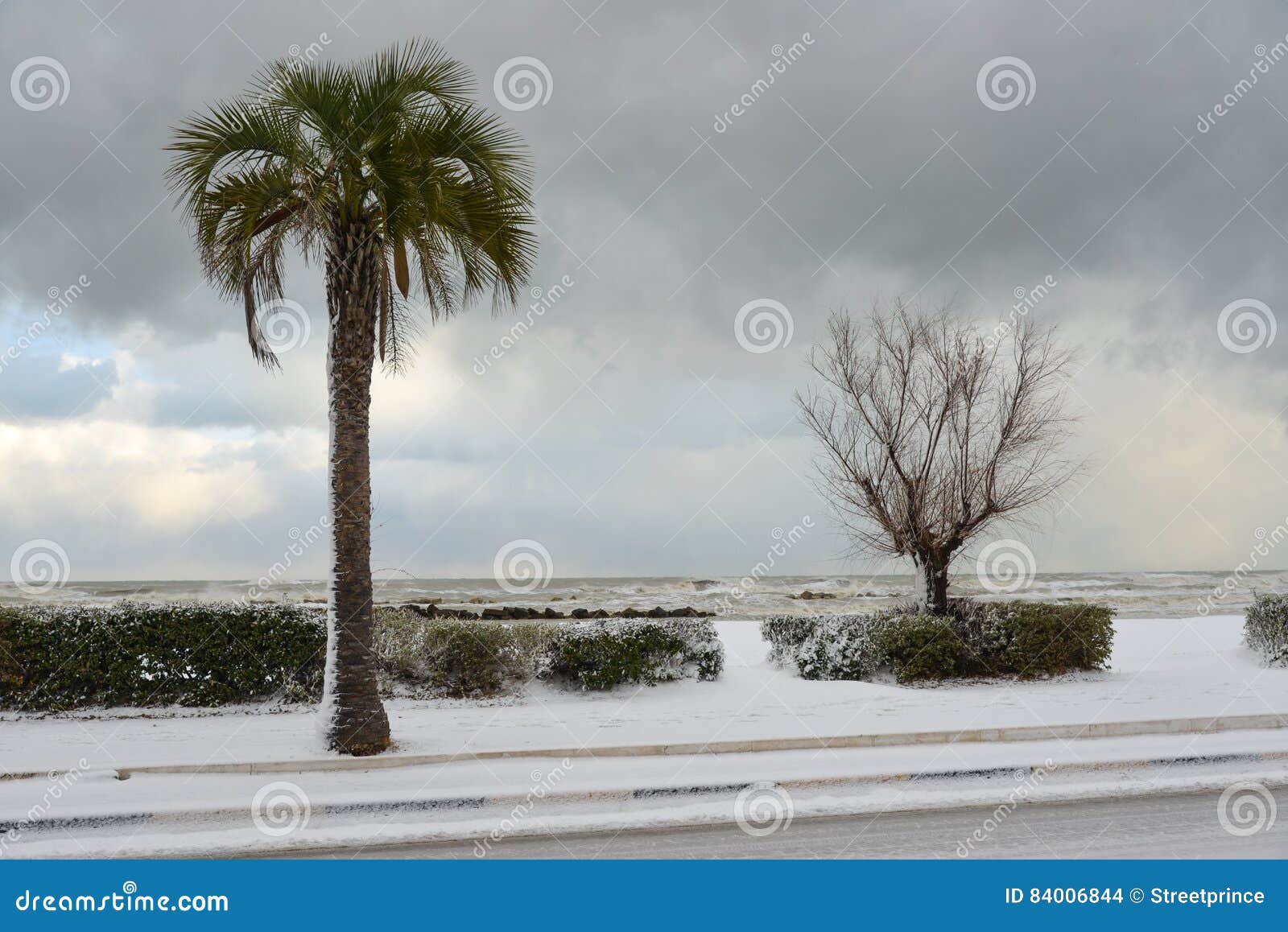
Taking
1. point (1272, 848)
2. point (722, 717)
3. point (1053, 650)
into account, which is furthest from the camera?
point (1053, 650)

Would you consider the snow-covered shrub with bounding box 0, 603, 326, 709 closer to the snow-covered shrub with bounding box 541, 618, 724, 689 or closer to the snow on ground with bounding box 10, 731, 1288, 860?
the snow-covered shrub with bounding box 541, 618, 724, 689

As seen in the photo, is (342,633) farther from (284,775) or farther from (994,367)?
(994,367)

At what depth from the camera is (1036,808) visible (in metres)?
7.65

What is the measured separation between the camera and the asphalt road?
633 cm

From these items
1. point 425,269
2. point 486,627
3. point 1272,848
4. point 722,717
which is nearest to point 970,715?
point 722,717

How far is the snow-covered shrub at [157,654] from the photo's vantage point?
1148cm

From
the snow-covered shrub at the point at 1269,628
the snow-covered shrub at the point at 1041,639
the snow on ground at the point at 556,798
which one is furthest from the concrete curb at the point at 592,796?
the snow-covered shrub at the point at 1269,628

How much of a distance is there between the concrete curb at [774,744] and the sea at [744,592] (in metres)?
25.1

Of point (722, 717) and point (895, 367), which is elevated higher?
point (895, 367)

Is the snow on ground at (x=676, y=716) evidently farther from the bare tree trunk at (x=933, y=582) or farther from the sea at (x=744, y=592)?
the sea at (x=744, y=592)

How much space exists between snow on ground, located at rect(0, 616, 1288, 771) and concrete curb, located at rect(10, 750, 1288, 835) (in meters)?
1.67

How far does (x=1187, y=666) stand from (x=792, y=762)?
11.3 meters

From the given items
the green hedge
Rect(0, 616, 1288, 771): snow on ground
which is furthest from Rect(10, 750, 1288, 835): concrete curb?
the green hedge

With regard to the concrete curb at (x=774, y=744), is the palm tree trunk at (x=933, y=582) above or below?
above
